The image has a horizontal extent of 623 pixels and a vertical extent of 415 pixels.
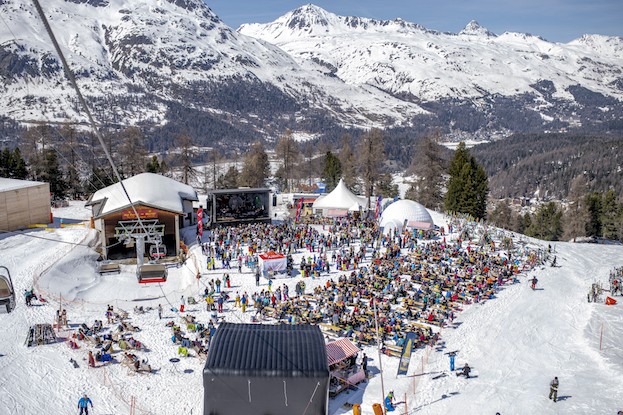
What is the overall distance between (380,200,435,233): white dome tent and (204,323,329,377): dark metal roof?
2480 cm

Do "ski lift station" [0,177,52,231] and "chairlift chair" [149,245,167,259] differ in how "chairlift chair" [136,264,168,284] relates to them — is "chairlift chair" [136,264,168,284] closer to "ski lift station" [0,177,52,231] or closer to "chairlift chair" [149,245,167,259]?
"chairlift chair" [149,245,167,259]

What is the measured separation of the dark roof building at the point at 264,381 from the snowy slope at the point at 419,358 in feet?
7.87

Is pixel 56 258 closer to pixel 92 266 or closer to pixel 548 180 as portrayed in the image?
pixel 92 266

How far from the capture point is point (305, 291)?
95.2ft

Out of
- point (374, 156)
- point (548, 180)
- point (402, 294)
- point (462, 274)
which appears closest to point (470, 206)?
point (374, 156)

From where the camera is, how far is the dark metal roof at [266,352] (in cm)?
1526

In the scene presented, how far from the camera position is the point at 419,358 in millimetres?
21109

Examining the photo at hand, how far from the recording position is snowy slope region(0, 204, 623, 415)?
17.8 m

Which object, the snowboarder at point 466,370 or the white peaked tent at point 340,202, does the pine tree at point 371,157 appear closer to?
the white peaked tent at point 340,202

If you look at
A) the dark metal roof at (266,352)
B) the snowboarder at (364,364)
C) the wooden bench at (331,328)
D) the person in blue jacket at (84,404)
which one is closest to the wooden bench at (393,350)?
the snowboarder at (364,364)

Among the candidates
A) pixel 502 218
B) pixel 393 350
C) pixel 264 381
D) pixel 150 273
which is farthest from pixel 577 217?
pixel 264 381

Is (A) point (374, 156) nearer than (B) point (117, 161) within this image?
Yes

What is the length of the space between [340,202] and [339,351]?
2921cm

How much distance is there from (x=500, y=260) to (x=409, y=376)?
56.5 ft
